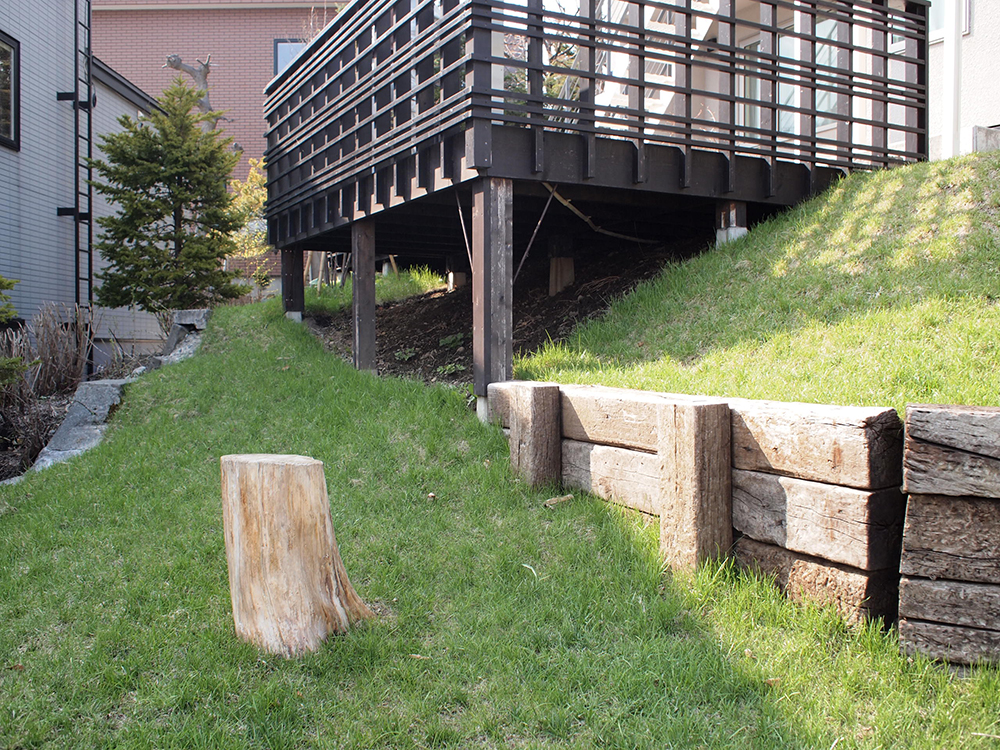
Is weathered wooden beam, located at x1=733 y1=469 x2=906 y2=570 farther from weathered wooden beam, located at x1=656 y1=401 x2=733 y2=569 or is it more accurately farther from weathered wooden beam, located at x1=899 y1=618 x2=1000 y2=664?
weathered wooden beam, located at x1=899 y1=618 x2=1000 y2=664

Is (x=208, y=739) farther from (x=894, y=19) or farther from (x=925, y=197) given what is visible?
(x=894, y=19)

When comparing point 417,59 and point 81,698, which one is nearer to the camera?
point 81,698

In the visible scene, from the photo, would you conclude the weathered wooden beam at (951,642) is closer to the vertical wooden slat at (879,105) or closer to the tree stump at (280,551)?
the tree stump at (280,551)

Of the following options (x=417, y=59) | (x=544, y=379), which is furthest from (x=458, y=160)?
(x=544, y=379)

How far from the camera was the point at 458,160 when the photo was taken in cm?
635

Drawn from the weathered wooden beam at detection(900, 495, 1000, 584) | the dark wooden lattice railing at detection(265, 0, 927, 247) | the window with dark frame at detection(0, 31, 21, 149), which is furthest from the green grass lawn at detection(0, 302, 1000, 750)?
the window with dark frame at detection(0, 31, 21, 149)

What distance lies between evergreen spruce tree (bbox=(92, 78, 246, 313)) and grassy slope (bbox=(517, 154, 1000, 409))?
23.1ft

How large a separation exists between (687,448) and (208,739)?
7.42 feet

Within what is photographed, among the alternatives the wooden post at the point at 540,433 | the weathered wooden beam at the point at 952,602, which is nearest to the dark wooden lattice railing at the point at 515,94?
the wooden post at the point at 540,433

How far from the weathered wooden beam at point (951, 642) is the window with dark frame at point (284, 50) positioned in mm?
21853

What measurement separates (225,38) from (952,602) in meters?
23.0

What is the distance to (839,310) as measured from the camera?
572 centimetres

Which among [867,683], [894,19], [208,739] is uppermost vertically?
[894,19]

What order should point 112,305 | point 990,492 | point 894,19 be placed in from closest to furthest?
point 990,492 → point 894,19 → point 112,305
